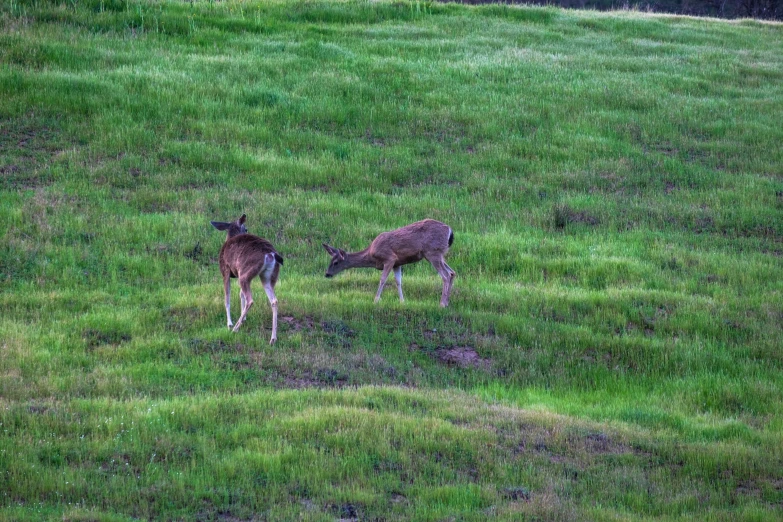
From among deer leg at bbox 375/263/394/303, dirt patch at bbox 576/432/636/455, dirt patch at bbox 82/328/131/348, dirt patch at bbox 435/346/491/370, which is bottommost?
dirt patch at bbox 435/346/491/370

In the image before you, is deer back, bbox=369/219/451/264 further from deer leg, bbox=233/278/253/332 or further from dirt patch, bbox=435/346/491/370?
deer leg, bbox=233/278/253/332

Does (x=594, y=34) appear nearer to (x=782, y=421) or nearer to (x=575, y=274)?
(x=575, y=274)

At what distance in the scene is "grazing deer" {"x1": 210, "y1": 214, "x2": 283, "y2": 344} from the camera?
1260 centimetres

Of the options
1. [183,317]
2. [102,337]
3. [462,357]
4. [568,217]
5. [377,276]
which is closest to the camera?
[102,337]

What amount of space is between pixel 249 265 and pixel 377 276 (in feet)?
12.6

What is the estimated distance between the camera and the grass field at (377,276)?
9.18 metres

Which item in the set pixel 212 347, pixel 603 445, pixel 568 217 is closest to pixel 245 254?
pixel 212 347

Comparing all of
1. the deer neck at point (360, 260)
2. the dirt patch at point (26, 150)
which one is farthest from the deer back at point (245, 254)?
the dirt patch at point (26, 150)

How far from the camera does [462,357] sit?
12.9 meters

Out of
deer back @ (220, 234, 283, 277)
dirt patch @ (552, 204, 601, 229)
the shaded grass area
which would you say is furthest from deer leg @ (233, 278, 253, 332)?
dirt patch @ (552, 204, 601, 229)

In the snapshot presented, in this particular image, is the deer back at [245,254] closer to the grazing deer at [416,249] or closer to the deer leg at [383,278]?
the grazing deer at [416,249]

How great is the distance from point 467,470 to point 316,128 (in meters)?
14.6

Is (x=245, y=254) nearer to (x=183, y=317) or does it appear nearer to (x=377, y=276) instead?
(x=183, y=317)

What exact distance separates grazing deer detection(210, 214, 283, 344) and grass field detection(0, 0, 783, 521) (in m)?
0.47
